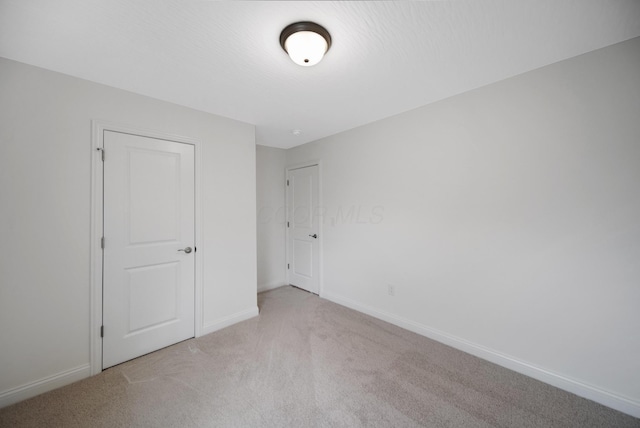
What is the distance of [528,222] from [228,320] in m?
3.15

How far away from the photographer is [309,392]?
174 centimetres

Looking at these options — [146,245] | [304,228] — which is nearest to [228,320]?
[146,245]

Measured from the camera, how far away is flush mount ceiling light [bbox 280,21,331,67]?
4.49 ft

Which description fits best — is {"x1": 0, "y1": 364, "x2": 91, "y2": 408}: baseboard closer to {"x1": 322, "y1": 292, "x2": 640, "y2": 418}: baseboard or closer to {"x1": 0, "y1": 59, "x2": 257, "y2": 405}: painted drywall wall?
{"x1": 0, "y1": 59, "x2": 257, "y2": 405}: painted drywall wall

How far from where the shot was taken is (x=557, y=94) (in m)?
1.79

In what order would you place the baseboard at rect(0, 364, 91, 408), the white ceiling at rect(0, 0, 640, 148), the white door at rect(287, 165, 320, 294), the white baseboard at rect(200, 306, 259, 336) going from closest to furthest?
the white ceiling at rect(0, 0, 640, 148) < the baseboard at rect(0, 364, 91, 408) < the white baseboard at rect(200, 306, 259, 336) < the white door at rect(287, 165, 320, 294)

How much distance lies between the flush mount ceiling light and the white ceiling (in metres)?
0.05

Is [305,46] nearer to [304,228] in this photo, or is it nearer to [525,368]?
[304,228]

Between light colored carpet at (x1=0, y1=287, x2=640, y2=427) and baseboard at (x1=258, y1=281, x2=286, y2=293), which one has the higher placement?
baseboard at (x1=258, y1=281, x2=286, y2=293)

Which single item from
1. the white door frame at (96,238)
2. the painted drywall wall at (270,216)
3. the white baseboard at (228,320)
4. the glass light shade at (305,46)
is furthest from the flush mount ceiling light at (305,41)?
the white baseboard at (228,320)

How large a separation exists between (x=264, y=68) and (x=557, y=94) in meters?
2.26

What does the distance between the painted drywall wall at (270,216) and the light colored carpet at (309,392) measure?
1.64 meters

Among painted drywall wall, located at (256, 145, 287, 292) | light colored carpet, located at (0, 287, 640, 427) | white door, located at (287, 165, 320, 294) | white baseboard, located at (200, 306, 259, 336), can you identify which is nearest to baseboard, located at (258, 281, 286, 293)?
painted drywall wall, located at (256, 145, 287, 292)

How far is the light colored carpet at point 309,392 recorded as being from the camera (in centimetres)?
152
